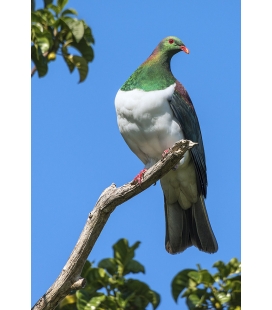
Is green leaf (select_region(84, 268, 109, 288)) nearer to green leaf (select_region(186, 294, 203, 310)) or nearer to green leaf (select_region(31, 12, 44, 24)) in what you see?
green leaf (select_region(186, 294, 203, 310))

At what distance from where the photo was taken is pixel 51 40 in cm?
419

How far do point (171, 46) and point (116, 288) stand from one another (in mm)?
1448

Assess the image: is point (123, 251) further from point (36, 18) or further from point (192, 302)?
point (36, 18)

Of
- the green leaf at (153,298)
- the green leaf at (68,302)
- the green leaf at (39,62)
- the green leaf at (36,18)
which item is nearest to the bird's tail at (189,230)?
the green leaf at (153,298)

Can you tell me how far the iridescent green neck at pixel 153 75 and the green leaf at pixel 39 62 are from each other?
471mm

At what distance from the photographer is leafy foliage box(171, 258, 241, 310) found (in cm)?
420

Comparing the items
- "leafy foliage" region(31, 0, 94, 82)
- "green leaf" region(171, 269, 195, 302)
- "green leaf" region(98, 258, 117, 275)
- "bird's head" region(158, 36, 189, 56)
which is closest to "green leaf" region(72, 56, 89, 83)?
"leafy foliage" region(31, 0, 94, 82)

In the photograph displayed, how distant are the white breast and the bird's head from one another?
267mm

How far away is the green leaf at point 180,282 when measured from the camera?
4.32 m

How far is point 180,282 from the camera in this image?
4352mm

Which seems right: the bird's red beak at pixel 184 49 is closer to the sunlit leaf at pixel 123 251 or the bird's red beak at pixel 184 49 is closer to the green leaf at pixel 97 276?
the sunlit leaf at pixel 123 251

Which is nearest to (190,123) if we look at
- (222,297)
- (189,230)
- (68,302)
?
(189,230)
